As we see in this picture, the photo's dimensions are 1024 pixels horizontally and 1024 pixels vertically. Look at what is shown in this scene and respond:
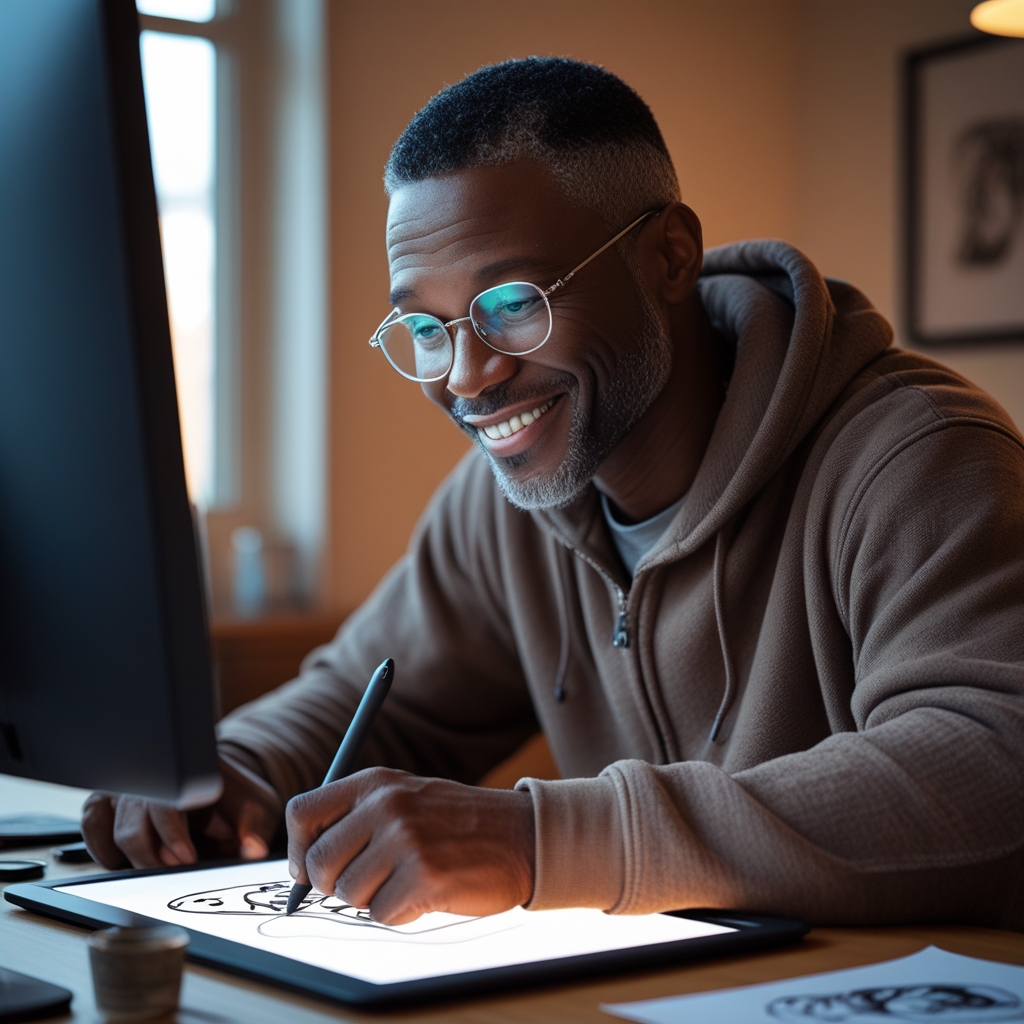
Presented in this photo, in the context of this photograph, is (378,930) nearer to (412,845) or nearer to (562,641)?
(412,845)

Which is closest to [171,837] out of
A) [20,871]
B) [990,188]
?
[20,871]

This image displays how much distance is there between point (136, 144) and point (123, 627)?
0.75 ft

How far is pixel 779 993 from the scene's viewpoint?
2.17 feet

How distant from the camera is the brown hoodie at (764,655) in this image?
823 mm

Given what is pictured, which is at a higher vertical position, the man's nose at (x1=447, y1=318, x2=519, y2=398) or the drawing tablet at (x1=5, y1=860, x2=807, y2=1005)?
the man's nose at (x1=447, y1=318, x2=519, y2=398)

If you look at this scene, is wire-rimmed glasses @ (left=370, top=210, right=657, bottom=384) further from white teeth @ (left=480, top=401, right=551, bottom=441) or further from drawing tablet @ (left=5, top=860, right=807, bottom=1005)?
drawing tablet @ (left=5, top=860, right=807, bottom=1005)

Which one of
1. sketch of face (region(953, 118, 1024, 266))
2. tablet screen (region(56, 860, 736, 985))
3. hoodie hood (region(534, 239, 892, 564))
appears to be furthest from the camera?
sketch of face (region(953, 118, 1024, 266))

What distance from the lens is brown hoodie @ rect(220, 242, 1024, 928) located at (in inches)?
32.4

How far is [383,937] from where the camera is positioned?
2.57 feet

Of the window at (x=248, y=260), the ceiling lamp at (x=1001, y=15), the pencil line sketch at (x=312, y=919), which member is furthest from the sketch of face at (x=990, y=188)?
the pencil line sketch at (x=312, y=919)

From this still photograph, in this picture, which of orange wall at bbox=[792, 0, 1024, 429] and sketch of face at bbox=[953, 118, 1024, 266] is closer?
sketch of face at bbox=[953, 118, 1024, 266]

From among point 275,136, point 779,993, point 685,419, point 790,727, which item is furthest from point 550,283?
point 275,136

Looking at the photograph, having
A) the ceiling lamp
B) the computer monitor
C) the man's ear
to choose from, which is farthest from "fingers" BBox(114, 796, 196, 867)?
the ceiling lamp

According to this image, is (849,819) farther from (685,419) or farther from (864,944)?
(685,419)
